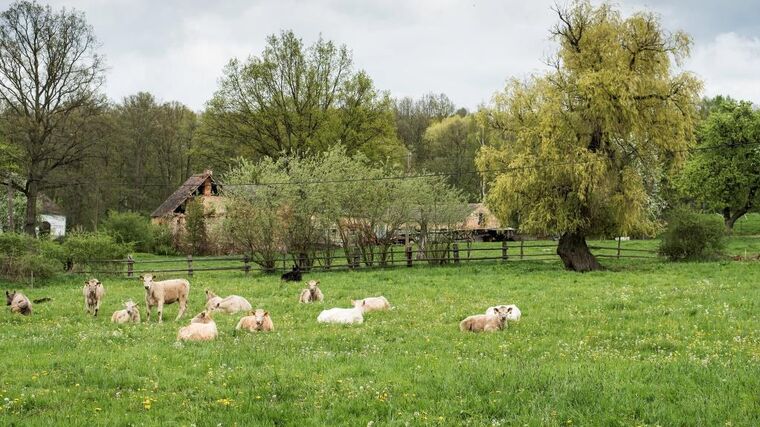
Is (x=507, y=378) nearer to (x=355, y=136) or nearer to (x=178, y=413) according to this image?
(x=178, y=413)

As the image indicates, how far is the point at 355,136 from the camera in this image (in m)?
47.6

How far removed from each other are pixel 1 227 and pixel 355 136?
1105 inches

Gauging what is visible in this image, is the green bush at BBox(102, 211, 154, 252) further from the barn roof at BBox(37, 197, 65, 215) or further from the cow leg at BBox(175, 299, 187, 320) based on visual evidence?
the cow leg at BBox(175, 299, 187, 320)

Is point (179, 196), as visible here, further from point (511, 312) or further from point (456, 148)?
point (511, 312)

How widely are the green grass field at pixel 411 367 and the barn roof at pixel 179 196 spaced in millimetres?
39785

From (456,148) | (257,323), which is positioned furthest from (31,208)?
(456,148)

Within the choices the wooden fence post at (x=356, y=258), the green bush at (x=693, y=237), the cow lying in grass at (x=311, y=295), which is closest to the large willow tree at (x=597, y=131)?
the green bush at (x=693, y=237)

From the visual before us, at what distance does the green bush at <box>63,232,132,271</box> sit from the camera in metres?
28.4

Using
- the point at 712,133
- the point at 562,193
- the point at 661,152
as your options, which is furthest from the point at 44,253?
the point at 712,133

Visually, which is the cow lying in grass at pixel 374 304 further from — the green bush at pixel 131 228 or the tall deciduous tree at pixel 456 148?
the tall deciduous tree at pixel 456 148

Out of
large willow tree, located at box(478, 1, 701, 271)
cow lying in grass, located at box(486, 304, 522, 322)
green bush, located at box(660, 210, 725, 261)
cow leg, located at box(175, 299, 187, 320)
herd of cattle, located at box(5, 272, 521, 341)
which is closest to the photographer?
herd of cattle, located at box(5, 272, 521, 341)

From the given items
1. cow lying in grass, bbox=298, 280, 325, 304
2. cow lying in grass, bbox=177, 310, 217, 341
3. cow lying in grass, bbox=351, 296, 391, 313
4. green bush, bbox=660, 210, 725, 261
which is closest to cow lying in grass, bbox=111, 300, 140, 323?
cow lying in grass, bbox=177, 310, 217, 341

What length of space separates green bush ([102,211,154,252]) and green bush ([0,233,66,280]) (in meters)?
17.6

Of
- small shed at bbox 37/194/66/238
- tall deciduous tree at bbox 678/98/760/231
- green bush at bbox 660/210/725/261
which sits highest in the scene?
tall deciduous tree at bbox 678/98/760/231
